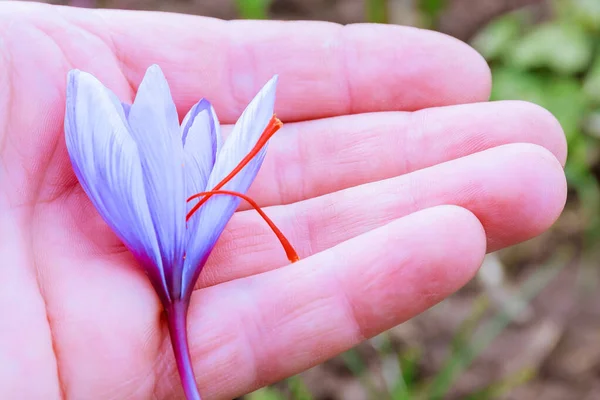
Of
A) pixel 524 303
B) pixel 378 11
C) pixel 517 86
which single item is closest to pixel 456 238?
pixel 524 303

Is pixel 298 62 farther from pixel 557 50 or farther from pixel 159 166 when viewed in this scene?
pixel 557 50

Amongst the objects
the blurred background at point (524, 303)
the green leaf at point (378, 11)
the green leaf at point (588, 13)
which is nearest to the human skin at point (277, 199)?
the blurred background at point (524, 303)

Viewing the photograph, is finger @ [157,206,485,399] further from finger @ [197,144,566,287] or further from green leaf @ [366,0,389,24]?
green leaf @ [366,0,389,24]

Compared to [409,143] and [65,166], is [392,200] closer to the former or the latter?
[409,143]

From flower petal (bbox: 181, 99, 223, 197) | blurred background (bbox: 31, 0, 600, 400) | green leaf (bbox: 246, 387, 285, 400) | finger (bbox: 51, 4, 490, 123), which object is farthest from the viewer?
blurred background (bbox: 31, 0, 600, 400)

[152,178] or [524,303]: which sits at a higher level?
[152,178]

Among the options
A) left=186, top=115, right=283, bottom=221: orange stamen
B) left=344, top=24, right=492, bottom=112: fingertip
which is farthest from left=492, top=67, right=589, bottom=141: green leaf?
left=186, top=115, right=283, bottom=221: orange stamen

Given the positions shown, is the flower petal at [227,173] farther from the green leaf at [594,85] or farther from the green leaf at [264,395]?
the green leaf at [594,85]
